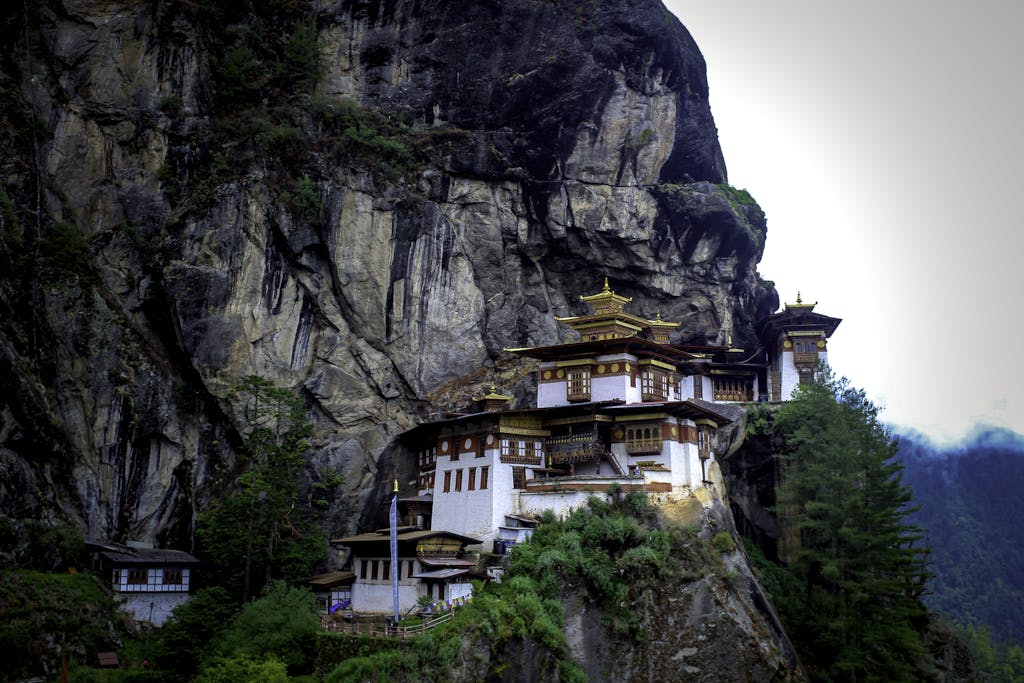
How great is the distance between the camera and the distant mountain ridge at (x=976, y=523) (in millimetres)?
76375

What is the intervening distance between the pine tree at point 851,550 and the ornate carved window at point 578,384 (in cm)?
1079

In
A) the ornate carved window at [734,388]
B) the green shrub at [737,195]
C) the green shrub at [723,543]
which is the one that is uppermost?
the green shrub at [737,195]

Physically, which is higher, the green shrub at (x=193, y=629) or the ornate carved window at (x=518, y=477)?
the ornate carved window at (x=518, y=477)

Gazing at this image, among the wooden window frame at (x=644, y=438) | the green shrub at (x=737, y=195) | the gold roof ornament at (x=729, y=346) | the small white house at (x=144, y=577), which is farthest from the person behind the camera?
the green shrub at (x=737, y=195)

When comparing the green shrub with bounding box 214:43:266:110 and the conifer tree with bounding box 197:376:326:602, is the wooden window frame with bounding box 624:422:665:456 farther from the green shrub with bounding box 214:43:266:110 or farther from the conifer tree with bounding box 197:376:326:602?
the green shrub with bounding box 214:43:266:110

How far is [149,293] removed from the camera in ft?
156

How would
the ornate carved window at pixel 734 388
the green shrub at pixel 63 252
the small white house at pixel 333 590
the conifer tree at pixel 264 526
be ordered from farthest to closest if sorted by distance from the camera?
the ornate carved window at pixel 734 388 < the green shrub at pixel 63 252 < the conifer tree at pixel 264 526 < the small white house at pixel 333 590

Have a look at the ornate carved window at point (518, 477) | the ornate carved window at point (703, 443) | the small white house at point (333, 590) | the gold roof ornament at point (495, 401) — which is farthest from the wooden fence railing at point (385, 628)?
the ornate carved window at point (703, 443)

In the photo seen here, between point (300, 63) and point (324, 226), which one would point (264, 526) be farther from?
point (300, 63)

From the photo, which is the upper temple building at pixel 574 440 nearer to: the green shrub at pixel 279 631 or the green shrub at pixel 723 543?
the green shrub at pixel 723 543

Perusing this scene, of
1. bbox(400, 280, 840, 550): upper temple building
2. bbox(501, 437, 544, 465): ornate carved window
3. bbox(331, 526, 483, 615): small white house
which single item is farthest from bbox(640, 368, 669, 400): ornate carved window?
bbox(331, 526, 483, 615): small white house

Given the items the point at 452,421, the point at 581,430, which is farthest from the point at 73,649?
the point at 581,430

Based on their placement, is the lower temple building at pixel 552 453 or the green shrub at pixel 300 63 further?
the green shrub at pixel 300 63

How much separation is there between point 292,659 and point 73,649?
9350mm
